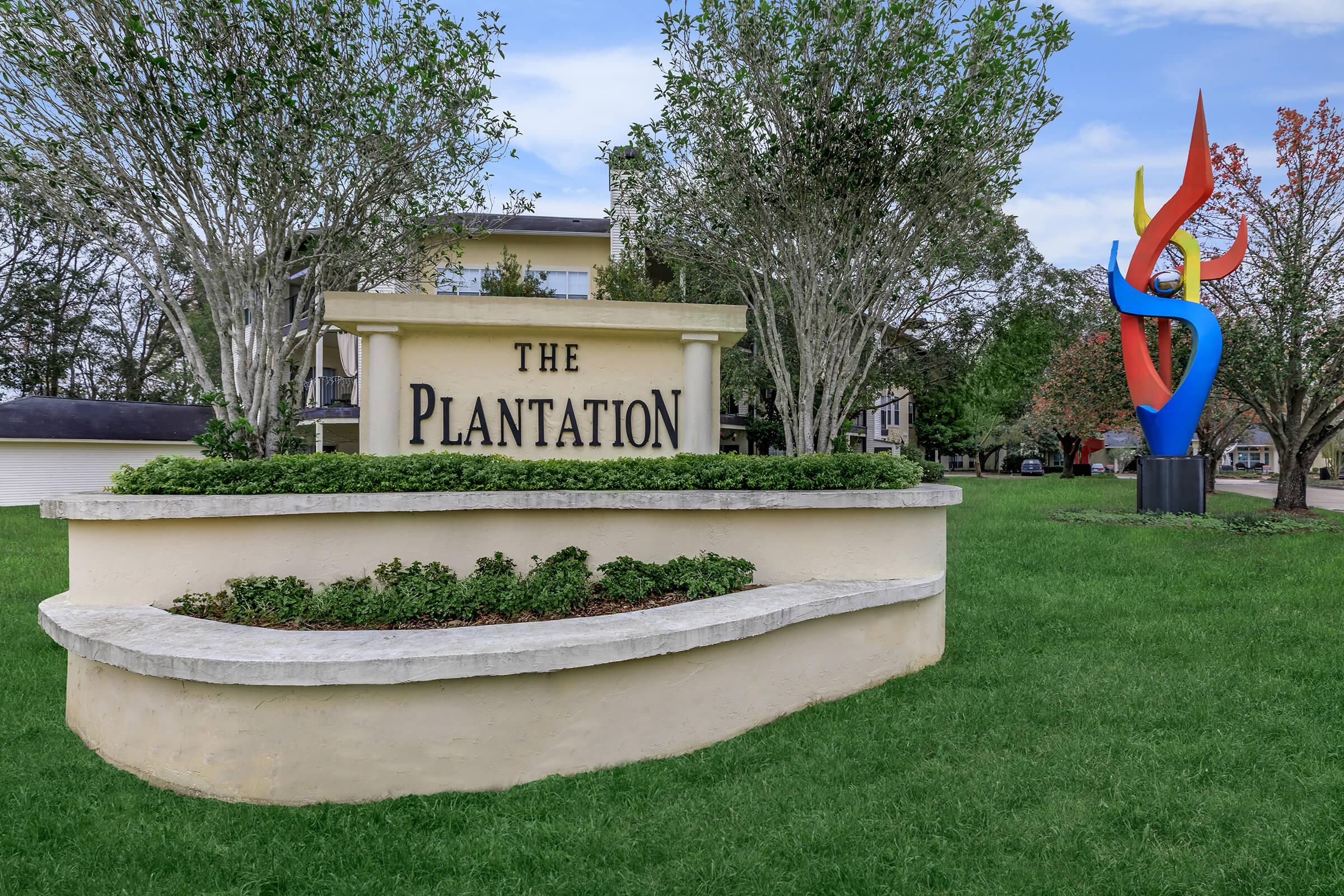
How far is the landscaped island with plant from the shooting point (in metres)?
5.73

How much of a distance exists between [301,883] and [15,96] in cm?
902

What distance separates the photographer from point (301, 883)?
3.71 meters

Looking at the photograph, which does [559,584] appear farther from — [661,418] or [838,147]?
[838,147]

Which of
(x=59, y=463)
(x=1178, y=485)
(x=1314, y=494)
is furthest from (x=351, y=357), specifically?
(x=1314, y=494)

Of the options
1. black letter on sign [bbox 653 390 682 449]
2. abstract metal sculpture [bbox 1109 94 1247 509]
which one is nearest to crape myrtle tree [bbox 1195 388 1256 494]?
abstract metal sculpture [bbox 1109 94 1247 509]

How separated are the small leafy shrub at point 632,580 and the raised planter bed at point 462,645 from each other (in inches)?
8.6

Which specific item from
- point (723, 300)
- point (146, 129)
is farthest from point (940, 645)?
point (723, 300)

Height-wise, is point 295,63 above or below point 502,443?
above

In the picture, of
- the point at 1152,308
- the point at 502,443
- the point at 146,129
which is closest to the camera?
the point at 146,129

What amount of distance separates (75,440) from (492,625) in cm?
2436

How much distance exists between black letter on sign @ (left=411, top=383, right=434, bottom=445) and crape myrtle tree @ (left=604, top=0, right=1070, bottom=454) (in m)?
4.40

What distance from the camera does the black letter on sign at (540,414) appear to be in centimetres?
839

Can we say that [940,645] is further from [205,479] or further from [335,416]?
[335,416]

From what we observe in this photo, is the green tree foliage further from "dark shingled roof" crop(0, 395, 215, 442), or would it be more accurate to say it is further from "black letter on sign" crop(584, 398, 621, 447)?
"black letter on sign" crop(584, 398, 621, 447)
